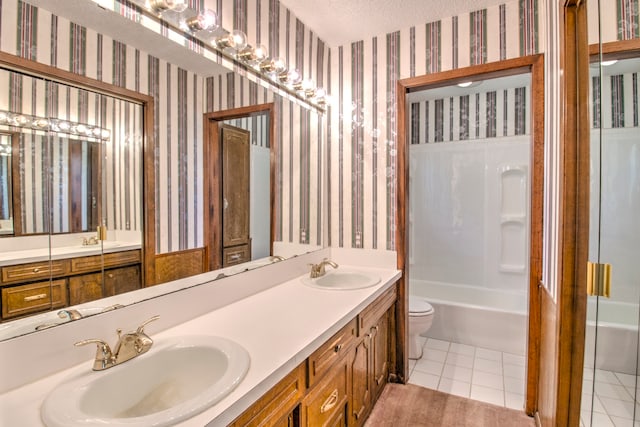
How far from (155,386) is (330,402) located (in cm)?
71

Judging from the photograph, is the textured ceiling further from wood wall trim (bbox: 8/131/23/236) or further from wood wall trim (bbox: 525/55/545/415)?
wood wall trim (bbox: 8/131/23/236)

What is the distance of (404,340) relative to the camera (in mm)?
2332

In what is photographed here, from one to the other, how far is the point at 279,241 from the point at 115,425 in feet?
4.74

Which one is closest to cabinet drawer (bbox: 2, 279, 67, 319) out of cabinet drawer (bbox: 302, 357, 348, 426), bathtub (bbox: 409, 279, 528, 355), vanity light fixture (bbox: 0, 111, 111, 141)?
vanity light fixture (bbox: 0, 111, 111, 141)

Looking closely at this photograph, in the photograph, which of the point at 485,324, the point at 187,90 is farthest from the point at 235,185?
the point at 485,324

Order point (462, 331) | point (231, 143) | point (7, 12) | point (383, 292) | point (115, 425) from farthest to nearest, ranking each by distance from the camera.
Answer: point (462, 331)
point (383, 292)
point (231, 143)
point (7, 12)
point (115, 425)

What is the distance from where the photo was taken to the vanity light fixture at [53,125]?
0.88 meters

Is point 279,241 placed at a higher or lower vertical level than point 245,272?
higher

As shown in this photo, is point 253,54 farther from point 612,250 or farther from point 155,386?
point 612,250

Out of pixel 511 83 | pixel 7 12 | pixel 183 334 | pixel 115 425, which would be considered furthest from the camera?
pixel 511 83

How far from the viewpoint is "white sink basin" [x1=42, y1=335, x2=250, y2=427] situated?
713mm

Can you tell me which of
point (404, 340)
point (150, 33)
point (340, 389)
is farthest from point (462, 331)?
point (150, 33)

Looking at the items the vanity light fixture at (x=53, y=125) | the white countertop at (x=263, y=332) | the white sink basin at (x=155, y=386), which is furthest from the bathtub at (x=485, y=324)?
the vanity light fixture at (x=53, y=125)

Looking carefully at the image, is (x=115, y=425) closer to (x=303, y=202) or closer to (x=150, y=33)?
(x=150, y=33)
